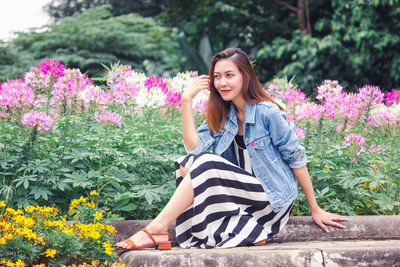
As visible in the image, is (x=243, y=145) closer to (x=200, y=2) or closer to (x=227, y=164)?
(x=227, y=164)

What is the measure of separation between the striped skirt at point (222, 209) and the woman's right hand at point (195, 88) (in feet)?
1.26

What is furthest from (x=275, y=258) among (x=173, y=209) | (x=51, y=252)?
(x=51, y=252)

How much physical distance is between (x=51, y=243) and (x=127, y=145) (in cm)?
127

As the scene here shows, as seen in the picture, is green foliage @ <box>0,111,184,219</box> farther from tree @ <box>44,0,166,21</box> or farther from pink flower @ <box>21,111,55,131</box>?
tree @ <box>44,0,166,21</box>

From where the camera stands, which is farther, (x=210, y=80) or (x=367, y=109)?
(x=367, y=109)

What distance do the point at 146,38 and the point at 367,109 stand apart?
995cm

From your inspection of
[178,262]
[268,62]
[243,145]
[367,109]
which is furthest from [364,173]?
[268,62]

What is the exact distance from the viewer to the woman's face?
2.59m

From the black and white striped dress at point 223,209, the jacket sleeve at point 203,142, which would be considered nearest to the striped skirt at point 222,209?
the black and white striped dress at point 223,209

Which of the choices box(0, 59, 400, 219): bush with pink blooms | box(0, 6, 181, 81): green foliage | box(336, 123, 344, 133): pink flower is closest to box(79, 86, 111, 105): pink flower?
box(0, 59, 400, 219): bush with pink blooms

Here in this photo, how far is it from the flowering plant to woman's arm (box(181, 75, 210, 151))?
841 mm

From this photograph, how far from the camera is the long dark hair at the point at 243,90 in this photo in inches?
103

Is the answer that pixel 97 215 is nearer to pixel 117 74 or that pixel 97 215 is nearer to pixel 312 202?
pixel 312 202

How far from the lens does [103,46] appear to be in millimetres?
12148
